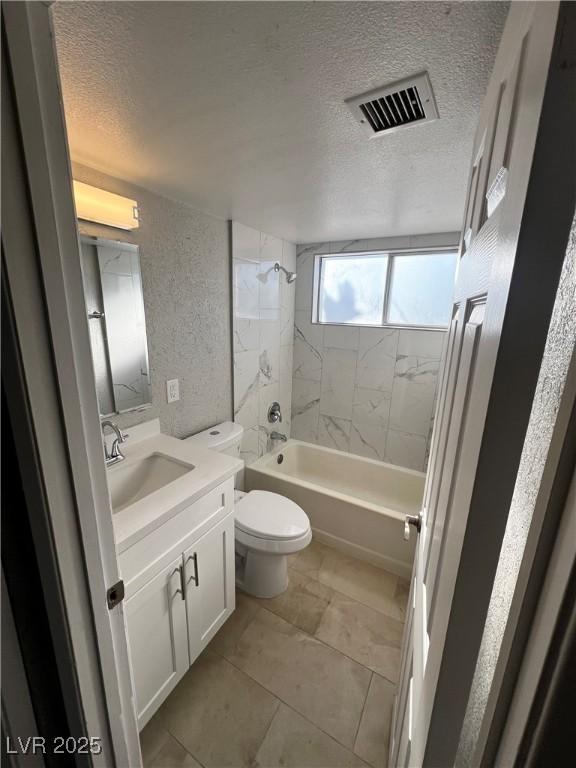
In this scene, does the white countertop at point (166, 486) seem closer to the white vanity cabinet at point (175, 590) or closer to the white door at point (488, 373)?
the white vanity cabinet at point (175, 590)

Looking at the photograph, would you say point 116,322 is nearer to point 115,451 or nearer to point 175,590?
point 115,451

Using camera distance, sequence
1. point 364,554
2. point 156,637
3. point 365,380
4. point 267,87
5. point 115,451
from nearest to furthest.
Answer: point 267,87
point 156,637
point 115,451
point 364,554
point 365,380

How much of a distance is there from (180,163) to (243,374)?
134 cm

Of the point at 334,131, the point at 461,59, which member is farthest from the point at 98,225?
the point at 461,59

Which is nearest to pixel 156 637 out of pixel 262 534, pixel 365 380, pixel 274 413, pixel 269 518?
pixel 262 534

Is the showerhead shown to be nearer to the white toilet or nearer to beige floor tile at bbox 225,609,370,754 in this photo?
the white toilet

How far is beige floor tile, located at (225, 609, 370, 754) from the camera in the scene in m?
1.28

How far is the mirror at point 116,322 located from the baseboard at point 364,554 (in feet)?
5.15

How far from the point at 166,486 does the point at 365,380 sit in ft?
6.06

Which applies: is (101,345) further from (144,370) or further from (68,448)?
(68,448)

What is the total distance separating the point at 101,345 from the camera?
4.58ft

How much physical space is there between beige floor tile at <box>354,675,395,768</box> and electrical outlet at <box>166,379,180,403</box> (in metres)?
1.67

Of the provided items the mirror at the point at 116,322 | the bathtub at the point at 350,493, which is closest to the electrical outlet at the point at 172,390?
the mirror at the point at 116,322

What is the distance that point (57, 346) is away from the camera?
0.50m
